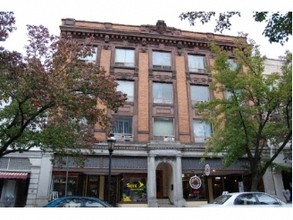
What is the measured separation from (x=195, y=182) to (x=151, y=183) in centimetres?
189

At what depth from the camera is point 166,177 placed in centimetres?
1213

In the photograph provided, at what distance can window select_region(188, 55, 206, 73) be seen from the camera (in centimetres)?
1387

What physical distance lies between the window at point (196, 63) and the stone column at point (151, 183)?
4999mm

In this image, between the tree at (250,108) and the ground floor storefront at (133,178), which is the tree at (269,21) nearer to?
the tree at (250,108)

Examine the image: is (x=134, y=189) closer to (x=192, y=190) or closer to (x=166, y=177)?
(x=166, y=177)

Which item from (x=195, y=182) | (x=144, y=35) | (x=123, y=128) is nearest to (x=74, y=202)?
(x=123, y=128)

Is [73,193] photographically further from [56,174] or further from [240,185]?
[240,185]

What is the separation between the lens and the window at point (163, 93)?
1295cm

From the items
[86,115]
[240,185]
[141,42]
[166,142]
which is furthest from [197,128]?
[86,115]

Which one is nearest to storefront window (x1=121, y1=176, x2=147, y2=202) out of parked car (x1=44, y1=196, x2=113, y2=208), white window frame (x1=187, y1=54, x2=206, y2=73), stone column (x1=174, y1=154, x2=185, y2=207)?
stone column (x1=174, y1=154, x2=185, y2=207)

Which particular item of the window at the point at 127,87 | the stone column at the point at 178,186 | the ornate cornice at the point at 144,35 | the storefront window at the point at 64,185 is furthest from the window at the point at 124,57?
the storefront window at the point at 64,185

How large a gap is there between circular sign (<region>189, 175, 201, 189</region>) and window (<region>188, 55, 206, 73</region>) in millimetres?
5174

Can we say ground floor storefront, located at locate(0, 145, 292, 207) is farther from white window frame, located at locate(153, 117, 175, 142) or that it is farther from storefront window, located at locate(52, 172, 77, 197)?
white window frame, located at locate(153, 117, 175, 142)
